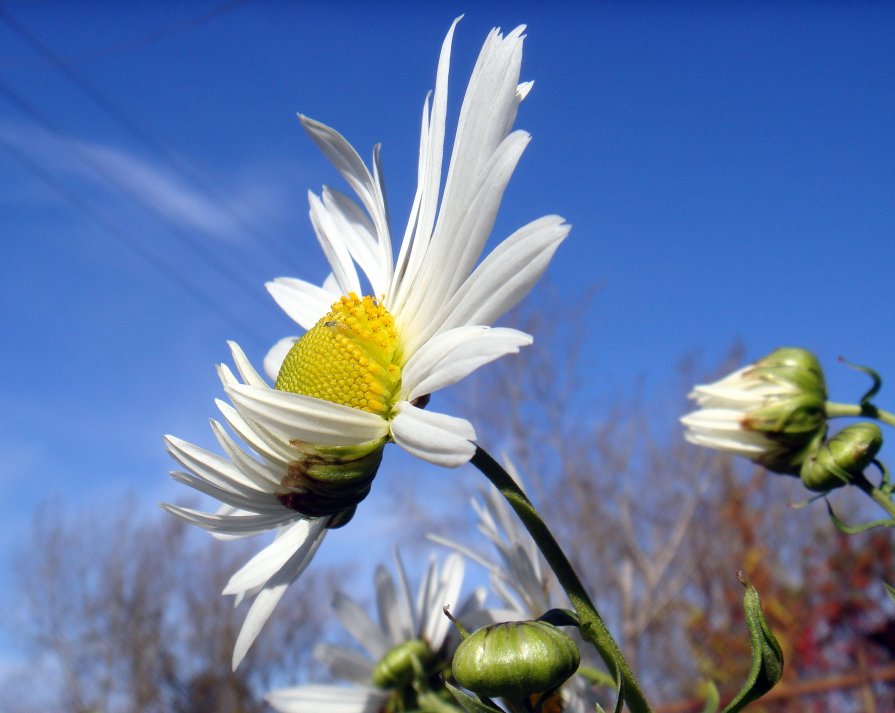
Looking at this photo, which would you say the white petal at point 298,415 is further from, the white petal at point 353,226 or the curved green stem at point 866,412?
the curved green stem at point 866,412

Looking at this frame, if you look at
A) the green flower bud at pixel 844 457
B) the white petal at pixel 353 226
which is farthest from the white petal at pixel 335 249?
the green flower bud at pixel 844 457

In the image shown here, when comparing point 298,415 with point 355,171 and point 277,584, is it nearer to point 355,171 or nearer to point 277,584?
point 277,584

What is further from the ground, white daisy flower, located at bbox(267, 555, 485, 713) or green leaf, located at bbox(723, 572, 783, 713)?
green leaf, located at bbox(723, 572, 783, 713)

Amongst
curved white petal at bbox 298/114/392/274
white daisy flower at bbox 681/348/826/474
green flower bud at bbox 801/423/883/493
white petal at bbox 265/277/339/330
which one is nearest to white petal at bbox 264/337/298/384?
white petal at bbox 265/277/339/330

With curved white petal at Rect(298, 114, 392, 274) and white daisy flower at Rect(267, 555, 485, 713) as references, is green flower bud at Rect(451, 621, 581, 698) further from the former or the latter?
white daisy flower at Rect(267, 555, 485, 713)

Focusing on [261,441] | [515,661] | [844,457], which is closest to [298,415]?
[261,441]

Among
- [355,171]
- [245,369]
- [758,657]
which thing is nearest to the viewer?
[758,657]
